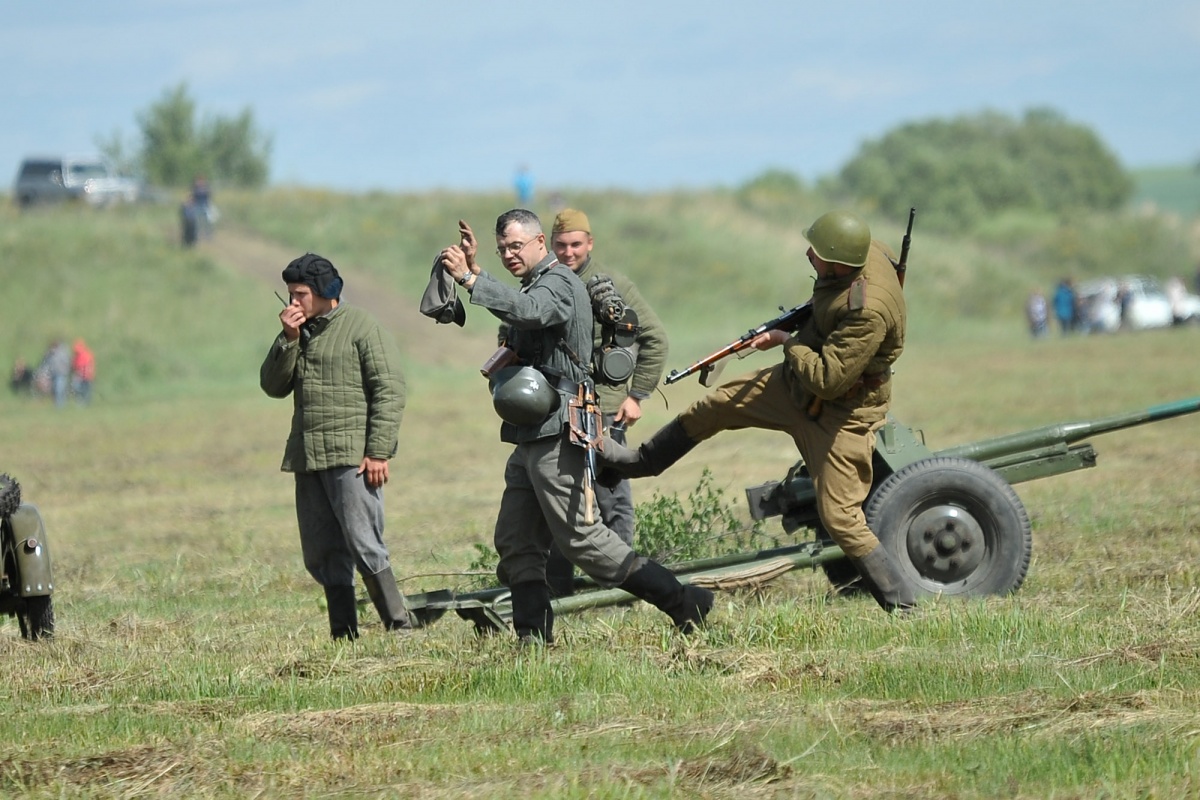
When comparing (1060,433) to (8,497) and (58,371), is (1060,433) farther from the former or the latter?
(58,371)

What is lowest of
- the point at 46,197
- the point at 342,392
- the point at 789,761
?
the point at 789,761

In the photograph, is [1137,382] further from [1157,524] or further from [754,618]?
[754,618]

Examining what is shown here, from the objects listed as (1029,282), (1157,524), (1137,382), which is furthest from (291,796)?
(1029,282)

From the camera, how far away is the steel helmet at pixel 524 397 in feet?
22.1

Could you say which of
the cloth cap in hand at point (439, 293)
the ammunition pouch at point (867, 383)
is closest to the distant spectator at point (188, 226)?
the ammunition pouch at point (867, 383)

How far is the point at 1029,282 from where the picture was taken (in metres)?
55.5

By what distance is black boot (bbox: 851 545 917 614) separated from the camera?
24.6 feet

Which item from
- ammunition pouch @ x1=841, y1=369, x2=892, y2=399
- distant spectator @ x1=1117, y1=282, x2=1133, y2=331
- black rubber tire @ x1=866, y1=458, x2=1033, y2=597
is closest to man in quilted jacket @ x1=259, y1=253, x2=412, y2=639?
ammunition pouch @ x1=841, y1=369, x2=892, y2=399

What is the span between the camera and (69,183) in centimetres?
5175

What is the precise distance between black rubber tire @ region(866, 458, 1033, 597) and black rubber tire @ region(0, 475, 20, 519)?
4255 millimetres

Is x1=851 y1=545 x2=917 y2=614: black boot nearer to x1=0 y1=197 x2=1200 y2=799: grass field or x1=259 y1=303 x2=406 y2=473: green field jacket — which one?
x1=0 y1=197 x2=1200 y2=799: grass field

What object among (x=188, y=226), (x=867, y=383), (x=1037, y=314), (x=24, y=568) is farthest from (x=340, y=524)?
(x=188, y=226)

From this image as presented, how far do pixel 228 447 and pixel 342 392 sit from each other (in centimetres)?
1496

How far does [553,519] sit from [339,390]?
1.52 metres
